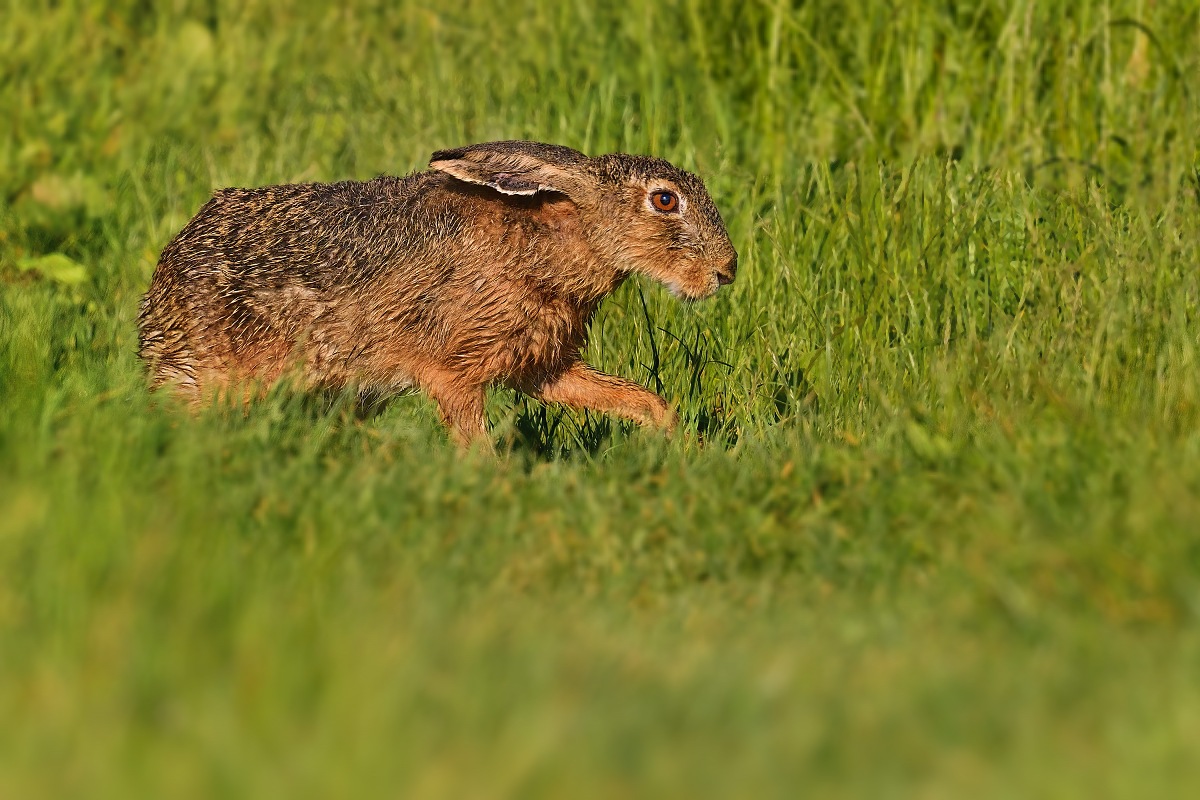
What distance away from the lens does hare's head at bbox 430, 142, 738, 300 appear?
6.23 m

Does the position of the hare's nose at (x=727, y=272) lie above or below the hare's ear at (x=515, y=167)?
below

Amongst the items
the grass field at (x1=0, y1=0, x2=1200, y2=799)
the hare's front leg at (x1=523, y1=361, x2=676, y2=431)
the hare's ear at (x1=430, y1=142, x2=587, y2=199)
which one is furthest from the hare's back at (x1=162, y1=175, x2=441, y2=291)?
the hare's front leg at (x1=523, y1=361, x2=676, y2=431)

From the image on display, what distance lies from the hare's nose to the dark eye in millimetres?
285

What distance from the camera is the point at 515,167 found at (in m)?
6.17

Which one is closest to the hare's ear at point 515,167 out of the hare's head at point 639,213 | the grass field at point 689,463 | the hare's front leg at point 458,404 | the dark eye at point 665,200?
the hare's head at point 639,213

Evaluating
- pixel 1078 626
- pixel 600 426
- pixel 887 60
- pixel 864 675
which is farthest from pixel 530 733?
pixel 887 60

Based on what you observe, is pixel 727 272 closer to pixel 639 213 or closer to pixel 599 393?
pixel 639 213

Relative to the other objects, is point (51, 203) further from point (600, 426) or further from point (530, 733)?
point (530, 733)

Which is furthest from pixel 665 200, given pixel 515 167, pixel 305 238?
pixel 305 238

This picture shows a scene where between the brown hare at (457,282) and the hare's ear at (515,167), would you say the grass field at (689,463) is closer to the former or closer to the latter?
the brown hare at (457,282)

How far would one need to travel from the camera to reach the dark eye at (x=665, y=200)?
6.30 m

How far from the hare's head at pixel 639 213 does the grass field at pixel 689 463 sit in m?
Answer: 0.50

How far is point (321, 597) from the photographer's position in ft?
13.0

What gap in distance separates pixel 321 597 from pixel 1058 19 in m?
5.45
